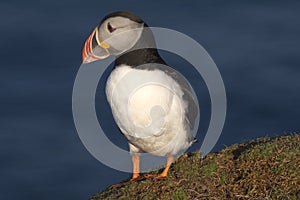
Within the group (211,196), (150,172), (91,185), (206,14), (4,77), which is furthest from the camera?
(206,14)

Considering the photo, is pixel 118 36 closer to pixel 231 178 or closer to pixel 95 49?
pixel 95 49

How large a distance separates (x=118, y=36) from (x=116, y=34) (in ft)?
0.11

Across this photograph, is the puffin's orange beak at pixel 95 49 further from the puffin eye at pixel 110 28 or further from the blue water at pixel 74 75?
the blue water at pixel 74 75

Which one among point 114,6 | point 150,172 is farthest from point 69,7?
point 150,172

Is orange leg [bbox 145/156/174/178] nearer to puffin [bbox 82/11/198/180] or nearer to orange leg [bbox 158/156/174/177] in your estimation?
orange leg [bbox 158/156/174/177]

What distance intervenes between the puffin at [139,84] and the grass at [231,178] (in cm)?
52

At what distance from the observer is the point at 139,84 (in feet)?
38.6

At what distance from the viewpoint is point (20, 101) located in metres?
21.6

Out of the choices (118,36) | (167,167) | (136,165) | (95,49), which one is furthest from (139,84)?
(136,165)

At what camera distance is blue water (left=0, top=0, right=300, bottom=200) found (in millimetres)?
20672

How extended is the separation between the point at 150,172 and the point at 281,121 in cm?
867

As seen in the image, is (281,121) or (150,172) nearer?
(150,172)

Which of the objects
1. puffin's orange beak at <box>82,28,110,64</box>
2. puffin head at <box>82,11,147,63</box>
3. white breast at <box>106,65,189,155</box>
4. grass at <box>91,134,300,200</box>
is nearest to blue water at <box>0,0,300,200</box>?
grass at <box>91,134,300,200</box>

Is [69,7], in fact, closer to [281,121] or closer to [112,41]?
[281,121]
